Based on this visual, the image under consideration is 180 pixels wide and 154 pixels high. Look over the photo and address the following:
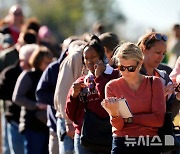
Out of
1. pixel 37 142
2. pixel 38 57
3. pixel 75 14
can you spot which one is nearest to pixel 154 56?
pixel 38 57

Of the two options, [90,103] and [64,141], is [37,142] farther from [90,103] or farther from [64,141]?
[90,103]

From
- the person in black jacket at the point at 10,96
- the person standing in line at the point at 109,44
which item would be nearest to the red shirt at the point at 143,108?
the person standing in line at the point at 109,44

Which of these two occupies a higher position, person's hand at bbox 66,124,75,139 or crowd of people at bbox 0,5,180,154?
crowd of people at bbox 0,5,180,154

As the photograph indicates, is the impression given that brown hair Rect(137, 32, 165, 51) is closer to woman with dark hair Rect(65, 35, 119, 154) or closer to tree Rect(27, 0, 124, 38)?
woman with dark hair Rect(65, 35, 119, 154)

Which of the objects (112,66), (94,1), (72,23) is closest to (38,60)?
(112,66)

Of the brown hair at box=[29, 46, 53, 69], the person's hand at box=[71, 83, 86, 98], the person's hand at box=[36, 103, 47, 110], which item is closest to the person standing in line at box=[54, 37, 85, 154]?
the person's hand at box=[71, 83, 86, 98]

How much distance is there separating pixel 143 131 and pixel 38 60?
431cm

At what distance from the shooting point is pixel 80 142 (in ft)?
32.5

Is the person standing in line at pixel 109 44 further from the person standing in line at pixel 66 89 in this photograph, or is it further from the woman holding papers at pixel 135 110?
the woman holding papers at pixel 135 110

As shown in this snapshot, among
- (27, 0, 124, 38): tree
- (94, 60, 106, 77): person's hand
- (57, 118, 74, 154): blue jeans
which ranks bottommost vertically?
(27, 0, 124, 38): tree

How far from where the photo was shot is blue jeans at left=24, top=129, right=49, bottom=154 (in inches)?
507

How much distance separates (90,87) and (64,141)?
130 centimetres

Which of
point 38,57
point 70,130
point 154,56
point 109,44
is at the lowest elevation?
point 70,130

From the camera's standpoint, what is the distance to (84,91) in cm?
988
